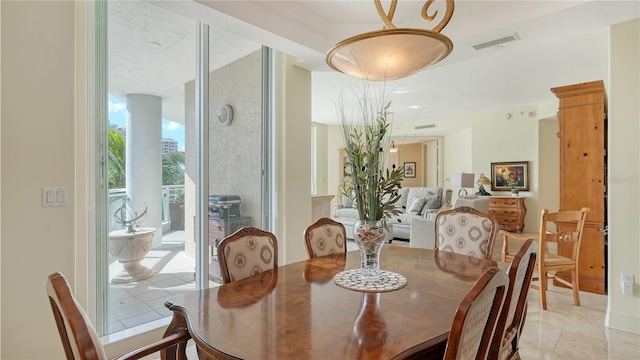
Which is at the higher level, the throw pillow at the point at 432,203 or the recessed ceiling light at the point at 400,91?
the recessed ceiling light at the point at 400,91

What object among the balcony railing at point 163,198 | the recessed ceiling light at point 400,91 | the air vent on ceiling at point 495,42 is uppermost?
the recessed ceiling light at point 400,91

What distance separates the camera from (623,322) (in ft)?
8.93

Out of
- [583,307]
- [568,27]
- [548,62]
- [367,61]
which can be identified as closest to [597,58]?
[548,62]

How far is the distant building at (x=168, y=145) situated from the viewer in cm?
267

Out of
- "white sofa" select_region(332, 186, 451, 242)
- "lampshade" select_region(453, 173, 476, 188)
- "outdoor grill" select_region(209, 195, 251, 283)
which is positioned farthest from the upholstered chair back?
"lampshade" select_region(453, 173, 476, 188)

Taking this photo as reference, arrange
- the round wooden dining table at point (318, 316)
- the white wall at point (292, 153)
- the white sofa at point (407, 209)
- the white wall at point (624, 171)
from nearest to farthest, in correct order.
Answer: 1. the round wooden dining table at point (318, 316)
2. the white wall at point (624, 171)
3. the white wall at point (292, 153)
4. the white sofa at point (407, 209)

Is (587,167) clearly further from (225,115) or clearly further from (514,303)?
(225,115)

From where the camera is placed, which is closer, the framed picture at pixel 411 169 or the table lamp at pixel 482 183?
the table lamp at pixel 482 183

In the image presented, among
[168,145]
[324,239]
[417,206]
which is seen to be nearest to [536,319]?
[324,239]

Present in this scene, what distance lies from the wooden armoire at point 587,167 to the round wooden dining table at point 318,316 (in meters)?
2.62

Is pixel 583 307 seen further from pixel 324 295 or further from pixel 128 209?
pixel 128 209

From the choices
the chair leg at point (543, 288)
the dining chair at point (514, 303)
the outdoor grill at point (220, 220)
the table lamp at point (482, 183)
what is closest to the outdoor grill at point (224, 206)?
the outdoor grill at point (220, 220)

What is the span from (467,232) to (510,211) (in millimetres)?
5446

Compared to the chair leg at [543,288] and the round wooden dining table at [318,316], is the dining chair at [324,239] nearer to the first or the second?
the round wooden dining table at [318,316]
